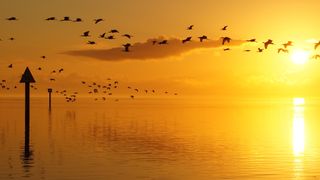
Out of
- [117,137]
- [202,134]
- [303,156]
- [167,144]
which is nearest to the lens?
[303,156]

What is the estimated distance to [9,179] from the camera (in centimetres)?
3900

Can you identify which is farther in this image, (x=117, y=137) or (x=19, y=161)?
(x=117, y=137)

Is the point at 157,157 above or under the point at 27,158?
under

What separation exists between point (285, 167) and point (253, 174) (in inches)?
202

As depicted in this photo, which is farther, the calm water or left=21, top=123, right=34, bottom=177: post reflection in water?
left=21, top=123, right=34, bottom=177: post reflection in water

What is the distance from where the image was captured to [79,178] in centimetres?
3988

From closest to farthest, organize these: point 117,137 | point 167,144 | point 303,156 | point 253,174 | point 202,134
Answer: point 253,174, point 303,156, point 167,144, point 117,137, point 202,134

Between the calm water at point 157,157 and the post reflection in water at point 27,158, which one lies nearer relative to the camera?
the calm water at point 157,157

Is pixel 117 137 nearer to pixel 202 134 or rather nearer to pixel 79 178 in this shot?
pixel 202 134

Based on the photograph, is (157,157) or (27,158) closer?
(27,158)

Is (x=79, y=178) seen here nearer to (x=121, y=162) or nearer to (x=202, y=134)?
(x=121, y=162)

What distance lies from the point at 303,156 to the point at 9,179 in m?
28.1

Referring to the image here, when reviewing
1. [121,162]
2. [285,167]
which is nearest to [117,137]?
[121,162]

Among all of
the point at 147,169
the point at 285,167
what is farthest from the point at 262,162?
the point at 147,169
